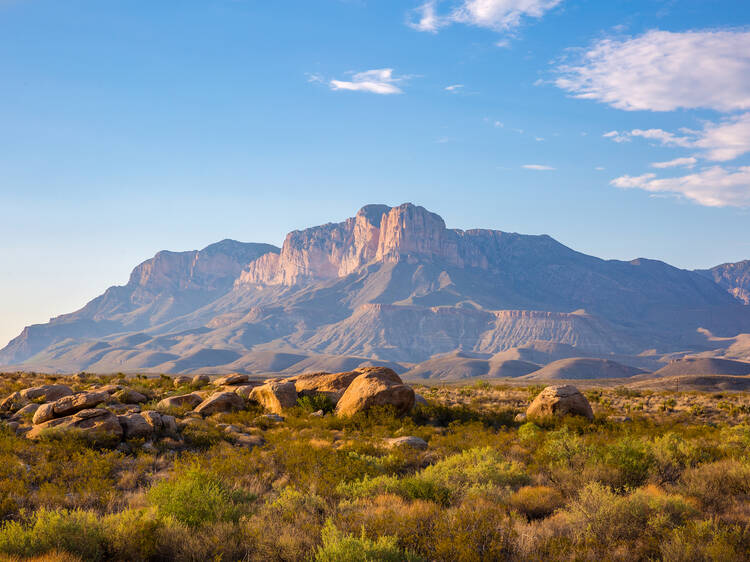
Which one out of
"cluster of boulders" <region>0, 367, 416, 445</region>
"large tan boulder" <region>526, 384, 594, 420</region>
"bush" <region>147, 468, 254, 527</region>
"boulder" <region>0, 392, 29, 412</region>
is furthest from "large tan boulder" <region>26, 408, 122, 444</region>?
"large tan boulder" <region>526, 384, 594, 420</region>

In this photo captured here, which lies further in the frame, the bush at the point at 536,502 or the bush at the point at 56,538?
the bush at the point at 536,502

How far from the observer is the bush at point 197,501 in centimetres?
972

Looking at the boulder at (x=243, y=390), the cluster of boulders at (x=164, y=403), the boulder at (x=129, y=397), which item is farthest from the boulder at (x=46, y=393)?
the boulder at (x=243, y=390)

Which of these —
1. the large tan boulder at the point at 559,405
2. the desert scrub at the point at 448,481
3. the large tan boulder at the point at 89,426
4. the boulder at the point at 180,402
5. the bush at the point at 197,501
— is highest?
the large tan boulder at the point at 89,426

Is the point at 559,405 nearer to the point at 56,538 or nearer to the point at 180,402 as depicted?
the point at 180,402

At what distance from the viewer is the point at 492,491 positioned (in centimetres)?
1122

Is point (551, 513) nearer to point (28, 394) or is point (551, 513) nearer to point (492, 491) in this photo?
point (492, 491)

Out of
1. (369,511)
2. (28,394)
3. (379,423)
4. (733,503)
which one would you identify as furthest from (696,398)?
(28,394)

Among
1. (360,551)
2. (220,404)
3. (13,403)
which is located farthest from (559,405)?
(13,403)

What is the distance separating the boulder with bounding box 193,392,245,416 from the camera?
909 inches

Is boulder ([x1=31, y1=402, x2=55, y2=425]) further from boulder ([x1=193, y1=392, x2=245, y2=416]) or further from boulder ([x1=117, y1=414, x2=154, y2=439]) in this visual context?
boulder ([x1=193, y1=392, x2=245, y2=416])

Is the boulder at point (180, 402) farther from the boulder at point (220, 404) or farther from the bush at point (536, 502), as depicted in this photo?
the bush at point (536, 502)

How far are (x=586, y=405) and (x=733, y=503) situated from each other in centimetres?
1353

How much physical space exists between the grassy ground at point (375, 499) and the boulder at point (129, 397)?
6.98 metres
